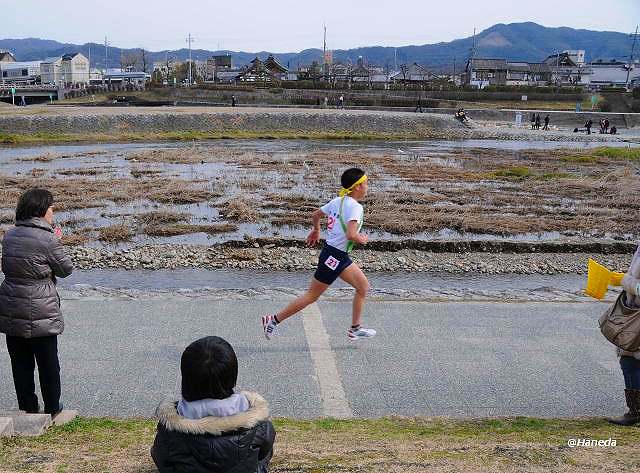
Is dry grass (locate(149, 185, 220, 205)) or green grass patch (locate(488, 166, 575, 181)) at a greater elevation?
green grass patch (locate(488, 166, 575, 181))

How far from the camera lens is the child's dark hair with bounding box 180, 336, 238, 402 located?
2.60 meters

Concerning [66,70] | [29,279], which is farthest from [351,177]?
[66,70]

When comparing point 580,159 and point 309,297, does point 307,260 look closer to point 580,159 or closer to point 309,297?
point 309,297

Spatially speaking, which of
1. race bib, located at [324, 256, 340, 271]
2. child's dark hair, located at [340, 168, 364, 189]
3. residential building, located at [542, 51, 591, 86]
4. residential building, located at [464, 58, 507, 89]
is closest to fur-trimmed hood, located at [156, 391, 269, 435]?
race bib, located at [324, 256, 340, 271]

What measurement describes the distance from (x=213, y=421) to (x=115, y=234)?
419 inches

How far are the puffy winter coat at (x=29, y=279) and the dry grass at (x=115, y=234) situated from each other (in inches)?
337

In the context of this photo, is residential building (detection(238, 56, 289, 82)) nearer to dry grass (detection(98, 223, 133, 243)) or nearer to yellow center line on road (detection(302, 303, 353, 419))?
dry grass (detection(98, 223, 133, 243))

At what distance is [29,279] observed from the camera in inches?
154

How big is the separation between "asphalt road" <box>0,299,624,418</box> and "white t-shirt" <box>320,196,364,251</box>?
1.05m

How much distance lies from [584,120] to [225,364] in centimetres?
5797

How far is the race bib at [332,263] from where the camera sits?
18.1 ft

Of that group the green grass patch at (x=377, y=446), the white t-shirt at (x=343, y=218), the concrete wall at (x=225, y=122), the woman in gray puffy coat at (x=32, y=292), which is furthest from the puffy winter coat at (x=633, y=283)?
the concrete wall at (x=225, y=122)

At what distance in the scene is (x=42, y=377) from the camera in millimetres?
4090

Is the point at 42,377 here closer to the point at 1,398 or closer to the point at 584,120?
the point at 1,398
